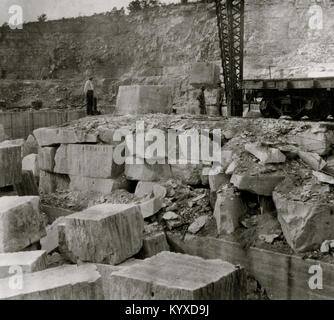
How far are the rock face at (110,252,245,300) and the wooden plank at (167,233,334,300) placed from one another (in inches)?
66.0

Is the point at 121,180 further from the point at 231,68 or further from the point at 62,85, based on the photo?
the point at 62,85

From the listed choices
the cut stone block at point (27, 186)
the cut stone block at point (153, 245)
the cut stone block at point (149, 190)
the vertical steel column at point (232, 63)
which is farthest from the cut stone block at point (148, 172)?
the vertical steel column at point (232, 63)

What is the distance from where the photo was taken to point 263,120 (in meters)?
7.83

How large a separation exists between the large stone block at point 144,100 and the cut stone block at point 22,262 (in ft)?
15.5

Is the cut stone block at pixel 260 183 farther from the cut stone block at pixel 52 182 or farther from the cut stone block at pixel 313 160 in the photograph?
the cut stone block at pixel 52 182

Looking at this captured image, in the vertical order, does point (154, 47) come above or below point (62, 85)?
above

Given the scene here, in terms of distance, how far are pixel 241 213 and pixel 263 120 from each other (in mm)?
1947

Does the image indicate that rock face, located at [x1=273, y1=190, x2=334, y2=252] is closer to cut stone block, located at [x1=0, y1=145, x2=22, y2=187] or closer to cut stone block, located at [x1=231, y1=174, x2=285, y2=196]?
cut stone block, located at [x1=231, y1=174, x2=285, y2=196]

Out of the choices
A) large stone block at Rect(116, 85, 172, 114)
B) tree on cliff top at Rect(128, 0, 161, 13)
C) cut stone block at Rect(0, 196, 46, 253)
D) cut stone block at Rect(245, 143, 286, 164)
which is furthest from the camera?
tree on cliff top at Rect(128, 0, 161, 13)

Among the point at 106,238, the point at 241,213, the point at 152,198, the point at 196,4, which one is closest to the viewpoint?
the point at 106,238

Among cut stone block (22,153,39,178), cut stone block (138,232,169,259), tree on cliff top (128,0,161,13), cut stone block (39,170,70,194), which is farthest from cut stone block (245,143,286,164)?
tree on cliff top (128,0,161,13)

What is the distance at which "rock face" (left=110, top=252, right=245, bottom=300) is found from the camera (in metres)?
3.67

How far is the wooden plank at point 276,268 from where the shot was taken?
5.57 m

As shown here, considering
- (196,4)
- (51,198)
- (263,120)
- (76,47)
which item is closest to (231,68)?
(263,120)
